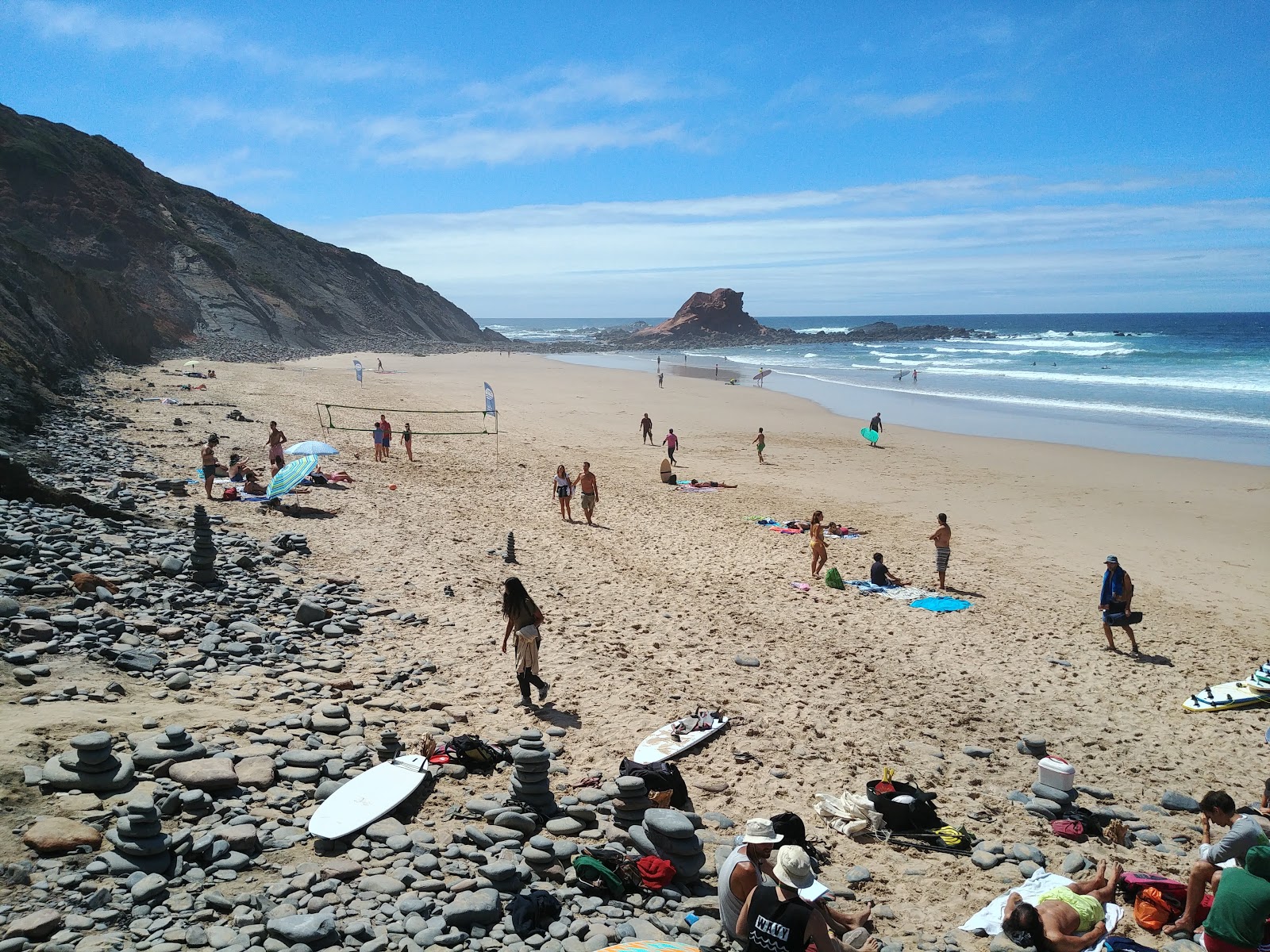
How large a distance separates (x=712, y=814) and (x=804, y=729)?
6.49 feet

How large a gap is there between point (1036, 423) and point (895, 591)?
25.0 metres

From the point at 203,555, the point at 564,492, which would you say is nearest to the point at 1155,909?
the point at 203,555

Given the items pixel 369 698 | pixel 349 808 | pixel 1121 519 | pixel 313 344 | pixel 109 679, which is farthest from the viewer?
pixel 313 344

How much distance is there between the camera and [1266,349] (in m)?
74.2

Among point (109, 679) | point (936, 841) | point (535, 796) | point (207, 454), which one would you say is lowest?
point (936, 841)

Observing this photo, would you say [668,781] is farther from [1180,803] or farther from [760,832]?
[1180,803]

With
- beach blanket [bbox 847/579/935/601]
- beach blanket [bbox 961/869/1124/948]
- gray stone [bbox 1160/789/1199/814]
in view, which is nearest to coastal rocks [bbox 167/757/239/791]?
beach blanket [bbox 961/869/1124/948]

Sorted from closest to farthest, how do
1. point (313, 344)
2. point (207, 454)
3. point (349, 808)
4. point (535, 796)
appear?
1. point (349, 808)
2. point (535, 796)
3. point (207, 454)
4. point (313, 344)

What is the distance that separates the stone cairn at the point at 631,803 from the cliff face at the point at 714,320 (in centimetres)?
11701

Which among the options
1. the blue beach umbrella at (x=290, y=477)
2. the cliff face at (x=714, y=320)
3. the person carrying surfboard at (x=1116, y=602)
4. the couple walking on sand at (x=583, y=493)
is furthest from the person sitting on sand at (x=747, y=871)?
the cliff face at (x=714, y=320)

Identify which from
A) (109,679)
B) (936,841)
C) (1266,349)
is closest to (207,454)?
(109,679)

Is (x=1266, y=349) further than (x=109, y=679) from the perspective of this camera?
Yes

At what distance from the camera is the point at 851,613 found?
11992mm

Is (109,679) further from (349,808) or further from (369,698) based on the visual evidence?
(349,808)
